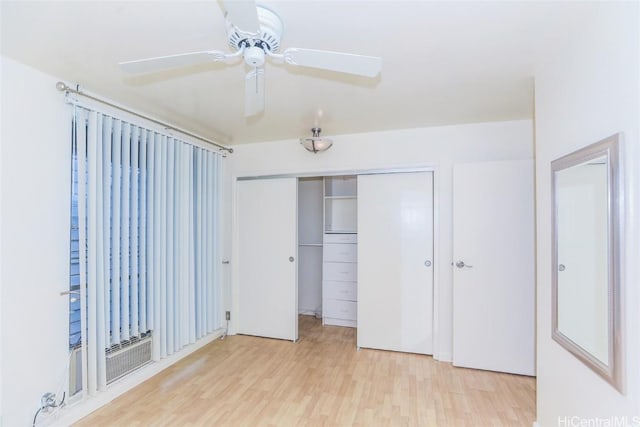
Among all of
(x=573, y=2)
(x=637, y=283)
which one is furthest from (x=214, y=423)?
(x=573, y=2)

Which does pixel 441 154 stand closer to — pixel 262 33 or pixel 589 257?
pixel 589 257

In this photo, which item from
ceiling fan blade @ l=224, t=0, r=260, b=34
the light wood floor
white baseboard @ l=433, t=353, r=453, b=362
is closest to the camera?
ceiling fan blade @ l=224, t=0, r=260, b=34

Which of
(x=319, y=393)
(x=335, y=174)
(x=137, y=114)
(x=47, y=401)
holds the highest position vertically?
(x=137, y=114)

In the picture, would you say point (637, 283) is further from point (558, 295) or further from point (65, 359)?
point (65, 359)

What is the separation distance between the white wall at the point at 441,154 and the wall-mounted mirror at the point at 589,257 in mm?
1393

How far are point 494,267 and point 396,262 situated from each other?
0.90m

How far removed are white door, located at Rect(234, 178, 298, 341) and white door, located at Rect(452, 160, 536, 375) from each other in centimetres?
175

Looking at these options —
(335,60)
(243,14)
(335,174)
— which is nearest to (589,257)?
(335,60)

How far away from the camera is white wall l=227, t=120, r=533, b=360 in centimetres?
297

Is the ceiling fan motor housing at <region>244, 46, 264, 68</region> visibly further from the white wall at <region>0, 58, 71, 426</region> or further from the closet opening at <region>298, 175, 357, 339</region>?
the closet opening at <region>298, 175, 357, 339</region>

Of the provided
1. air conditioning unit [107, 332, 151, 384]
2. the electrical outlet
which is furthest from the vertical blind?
the electrical outlet

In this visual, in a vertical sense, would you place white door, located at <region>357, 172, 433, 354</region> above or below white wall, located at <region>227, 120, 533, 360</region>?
below

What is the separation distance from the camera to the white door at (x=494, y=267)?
2.74 m

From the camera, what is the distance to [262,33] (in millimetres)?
1332
